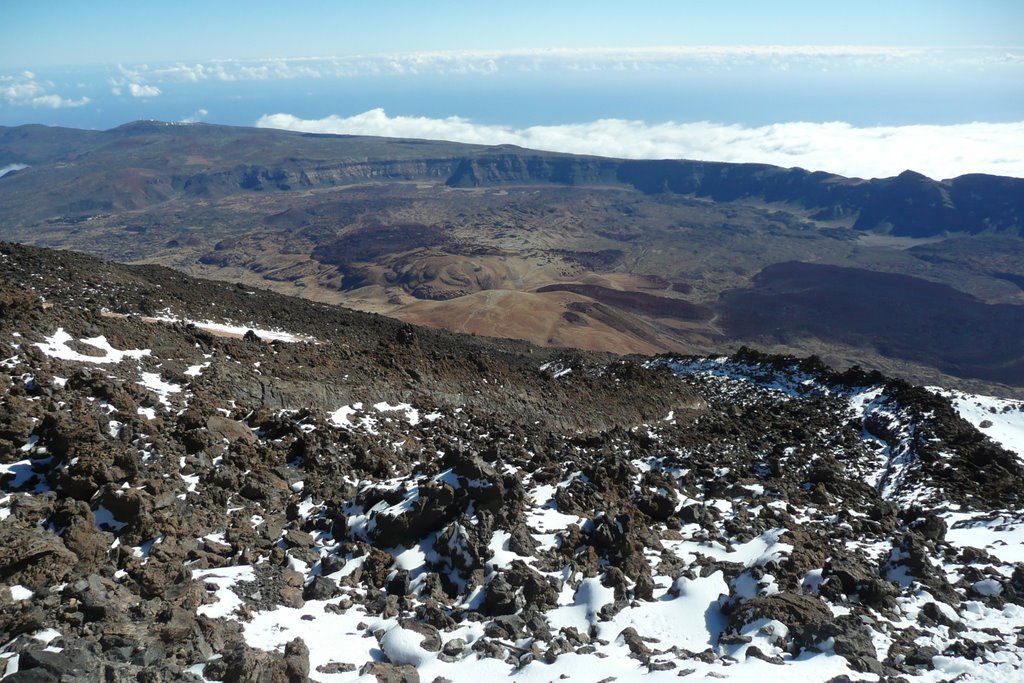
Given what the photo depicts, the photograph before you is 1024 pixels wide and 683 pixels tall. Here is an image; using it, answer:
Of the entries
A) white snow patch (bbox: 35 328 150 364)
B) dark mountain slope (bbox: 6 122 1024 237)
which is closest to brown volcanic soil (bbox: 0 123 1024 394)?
dark mountain slope (bbox: 6 122 1024 237)

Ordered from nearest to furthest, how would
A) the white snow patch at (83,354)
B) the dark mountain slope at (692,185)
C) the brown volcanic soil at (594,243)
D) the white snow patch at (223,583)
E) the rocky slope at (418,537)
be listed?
1. the rocky slope at (418,537)
2. the white snow patch at (223,583)
3. the white snow patch at (83,354)
4. the brown volcanic soil at (594,243)
5. the dark mountain slope at (692,185)

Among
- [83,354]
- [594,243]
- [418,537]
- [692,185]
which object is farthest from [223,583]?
[692,185]

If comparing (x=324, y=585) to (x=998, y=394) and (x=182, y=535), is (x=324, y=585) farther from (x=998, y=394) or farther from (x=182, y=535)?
(x=998, y=394)

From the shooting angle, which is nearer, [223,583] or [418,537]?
[223,583]

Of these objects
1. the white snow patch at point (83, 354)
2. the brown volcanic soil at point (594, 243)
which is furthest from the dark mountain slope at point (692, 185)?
the white snow patch at point (83, 354)

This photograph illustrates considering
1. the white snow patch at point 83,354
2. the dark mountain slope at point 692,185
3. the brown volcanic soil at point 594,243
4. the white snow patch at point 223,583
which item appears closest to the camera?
the white snow patch at point 223,583

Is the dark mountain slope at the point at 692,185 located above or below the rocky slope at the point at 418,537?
above

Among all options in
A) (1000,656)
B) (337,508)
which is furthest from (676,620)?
(337,508)

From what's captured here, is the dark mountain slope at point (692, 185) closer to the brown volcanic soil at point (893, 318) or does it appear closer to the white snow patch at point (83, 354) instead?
the brown volcanic soil at point (893, 318)

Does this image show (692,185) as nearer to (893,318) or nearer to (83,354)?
(893,318)
